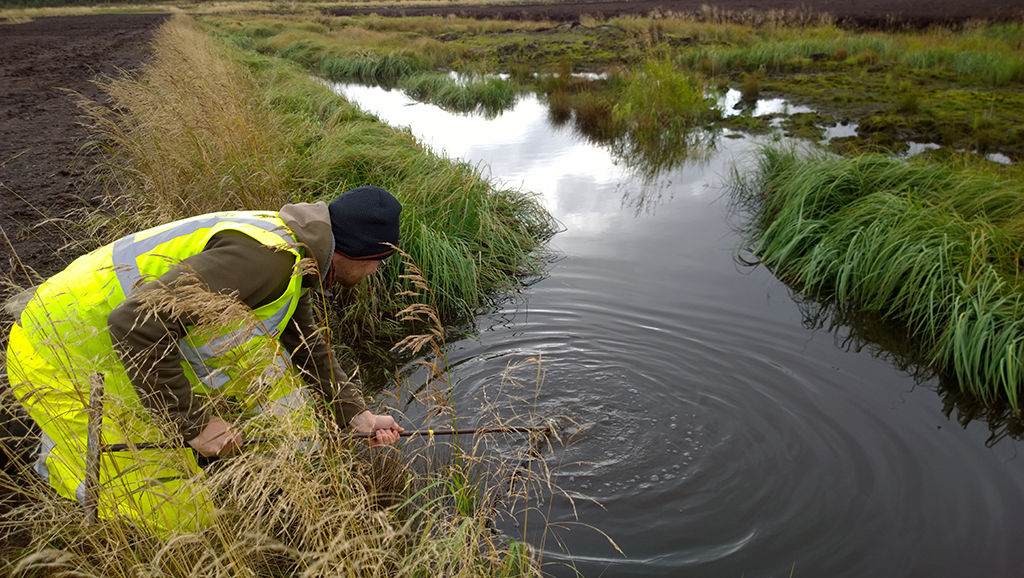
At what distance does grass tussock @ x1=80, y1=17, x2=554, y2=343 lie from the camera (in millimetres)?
4984

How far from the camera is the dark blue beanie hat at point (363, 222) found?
2463 mm

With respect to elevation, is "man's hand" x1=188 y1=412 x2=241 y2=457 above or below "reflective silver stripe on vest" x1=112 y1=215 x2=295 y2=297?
below

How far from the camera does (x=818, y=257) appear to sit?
5.99 metres

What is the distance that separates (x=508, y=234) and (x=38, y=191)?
5236 mm

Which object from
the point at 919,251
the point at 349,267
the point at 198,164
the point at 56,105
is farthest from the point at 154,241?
the point at 56,105

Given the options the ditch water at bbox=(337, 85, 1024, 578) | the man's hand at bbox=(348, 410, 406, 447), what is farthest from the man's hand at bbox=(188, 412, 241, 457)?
the ditch water at bbox=(337, 85, 1024, 578)

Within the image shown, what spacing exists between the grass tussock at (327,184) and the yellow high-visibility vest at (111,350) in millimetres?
2471

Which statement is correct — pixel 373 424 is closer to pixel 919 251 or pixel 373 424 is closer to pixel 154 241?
pixel 154 241

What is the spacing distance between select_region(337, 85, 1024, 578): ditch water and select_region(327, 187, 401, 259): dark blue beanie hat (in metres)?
1.16

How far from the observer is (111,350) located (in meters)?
2.29

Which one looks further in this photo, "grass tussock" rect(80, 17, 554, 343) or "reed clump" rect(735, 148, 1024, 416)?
"grass tussock" rect(80, 17, 554, 343)

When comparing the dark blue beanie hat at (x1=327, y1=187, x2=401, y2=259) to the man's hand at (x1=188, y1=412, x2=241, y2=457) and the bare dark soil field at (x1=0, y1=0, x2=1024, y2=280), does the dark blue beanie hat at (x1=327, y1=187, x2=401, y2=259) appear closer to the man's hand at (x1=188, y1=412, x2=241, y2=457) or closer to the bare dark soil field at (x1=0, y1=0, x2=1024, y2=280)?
the man's hand at (x1=188, y1=412, x2=241, y2=457)

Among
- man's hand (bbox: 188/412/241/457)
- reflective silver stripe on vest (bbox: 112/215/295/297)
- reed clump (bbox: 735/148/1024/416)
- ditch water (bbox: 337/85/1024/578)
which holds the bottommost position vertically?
ditch water (bbox: 337/85/1024/578)

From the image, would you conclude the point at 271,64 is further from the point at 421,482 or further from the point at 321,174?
the point at 421,482
